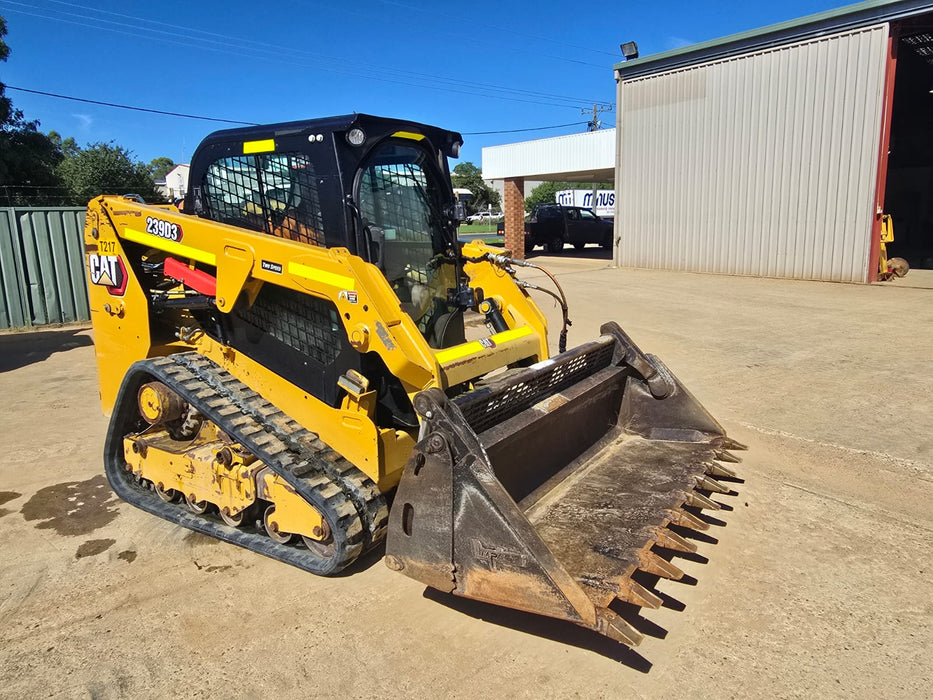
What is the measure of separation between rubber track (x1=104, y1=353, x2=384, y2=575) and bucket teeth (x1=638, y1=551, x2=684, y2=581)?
133 cm

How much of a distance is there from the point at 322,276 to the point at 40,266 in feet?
31.1

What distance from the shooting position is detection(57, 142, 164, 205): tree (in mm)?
21016

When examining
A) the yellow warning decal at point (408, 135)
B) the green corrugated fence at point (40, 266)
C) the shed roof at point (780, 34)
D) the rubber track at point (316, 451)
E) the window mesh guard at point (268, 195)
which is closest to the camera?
the rubber track at point (316, 451)

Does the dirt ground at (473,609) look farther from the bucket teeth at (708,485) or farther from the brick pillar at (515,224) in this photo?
the brick pillar at (515,224)

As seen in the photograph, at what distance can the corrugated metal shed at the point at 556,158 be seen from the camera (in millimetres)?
23266

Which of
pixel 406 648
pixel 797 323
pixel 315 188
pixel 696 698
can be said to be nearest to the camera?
pixel 696 698

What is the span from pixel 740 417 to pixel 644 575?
295 centimetres

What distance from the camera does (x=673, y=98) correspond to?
669 inches

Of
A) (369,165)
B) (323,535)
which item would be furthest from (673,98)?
(323,535)

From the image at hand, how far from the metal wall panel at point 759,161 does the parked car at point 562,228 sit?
6.95 metres

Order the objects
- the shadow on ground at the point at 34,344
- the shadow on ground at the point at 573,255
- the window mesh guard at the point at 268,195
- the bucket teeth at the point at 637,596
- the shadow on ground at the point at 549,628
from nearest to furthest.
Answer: the bucket teeth at the point at 637,596 → the shadow on ground at the point at 549,628 → the window mesh guard at the point at 268,195 → the shadow on ground at the point at 34,344 → the shadow on ground at the point at 573,255

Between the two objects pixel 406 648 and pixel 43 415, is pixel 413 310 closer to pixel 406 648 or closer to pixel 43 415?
pixel 406 648

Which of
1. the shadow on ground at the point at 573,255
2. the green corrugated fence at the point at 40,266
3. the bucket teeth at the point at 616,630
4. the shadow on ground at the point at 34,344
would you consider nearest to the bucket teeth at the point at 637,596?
the bucket teeth at the point at 616,630

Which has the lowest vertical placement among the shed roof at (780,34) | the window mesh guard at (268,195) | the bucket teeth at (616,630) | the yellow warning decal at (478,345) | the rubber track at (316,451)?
the bucket teeth at (616,630)
